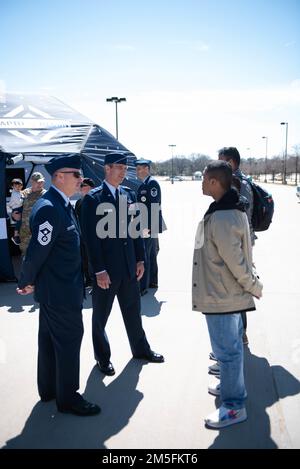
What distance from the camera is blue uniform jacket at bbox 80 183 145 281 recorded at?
3.72 m

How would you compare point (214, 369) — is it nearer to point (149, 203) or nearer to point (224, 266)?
point (224, 266)

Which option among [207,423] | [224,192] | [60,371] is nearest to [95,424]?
[60,371]

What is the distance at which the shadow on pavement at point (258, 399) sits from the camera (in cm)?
279

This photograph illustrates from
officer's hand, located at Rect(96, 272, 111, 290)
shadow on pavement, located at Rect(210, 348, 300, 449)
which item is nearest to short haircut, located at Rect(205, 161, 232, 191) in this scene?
officer's hand, located at Rect(96, 272, 111, 290)

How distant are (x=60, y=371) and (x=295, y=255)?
23.1ft

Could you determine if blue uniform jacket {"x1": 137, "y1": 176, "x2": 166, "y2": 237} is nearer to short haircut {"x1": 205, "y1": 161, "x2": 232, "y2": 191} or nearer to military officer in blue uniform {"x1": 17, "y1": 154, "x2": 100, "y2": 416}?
military officer in blue uniform {"x1": 17, "y1": 154, "x2": 100, "y2": 416}

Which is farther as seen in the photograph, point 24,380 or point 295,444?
point 24,380

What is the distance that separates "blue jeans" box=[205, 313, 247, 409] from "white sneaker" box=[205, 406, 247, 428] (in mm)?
37

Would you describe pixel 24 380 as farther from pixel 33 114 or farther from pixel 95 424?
pixel 33 114

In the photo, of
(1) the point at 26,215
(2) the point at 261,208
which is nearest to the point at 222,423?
(2) the point at 261,208

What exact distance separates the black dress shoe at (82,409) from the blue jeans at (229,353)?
40.6 inches

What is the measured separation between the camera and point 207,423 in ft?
9.76

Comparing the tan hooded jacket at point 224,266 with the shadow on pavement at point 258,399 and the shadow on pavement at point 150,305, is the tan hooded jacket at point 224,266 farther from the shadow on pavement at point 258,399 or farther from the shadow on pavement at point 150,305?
the shadow on pavement at point 150,305

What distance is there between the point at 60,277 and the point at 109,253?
87 centimetres
